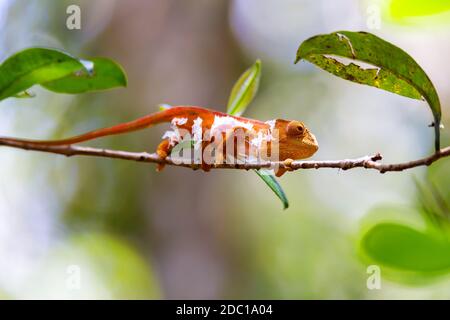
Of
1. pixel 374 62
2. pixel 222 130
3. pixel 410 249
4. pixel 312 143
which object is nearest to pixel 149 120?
pixel 222 130

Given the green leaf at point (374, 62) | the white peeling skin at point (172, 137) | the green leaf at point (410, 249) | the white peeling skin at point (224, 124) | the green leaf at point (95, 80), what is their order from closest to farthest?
the green leaf at point (410, 249) → the green leaf at point (374, 62) → the green leaf at point (95, 80) → the white peeling skin at point (172, 137) → the white peeling skin at point (224, 124)

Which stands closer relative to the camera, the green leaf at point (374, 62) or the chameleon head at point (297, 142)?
the green leaf at point (374, 62)

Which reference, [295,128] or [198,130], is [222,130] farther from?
[295,128]

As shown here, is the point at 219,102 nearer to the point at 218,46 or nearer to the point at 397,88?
the point at 218,46

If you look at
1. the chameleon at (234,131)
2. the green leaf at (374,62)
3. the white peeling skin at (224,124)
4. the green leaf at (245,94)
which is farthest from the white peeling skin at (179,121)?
the green leaf at (374,62)

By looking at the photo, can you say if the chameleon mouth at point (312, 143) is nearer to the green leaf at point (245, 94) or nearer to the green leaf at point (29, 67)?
the green leaf at point (245, 94)

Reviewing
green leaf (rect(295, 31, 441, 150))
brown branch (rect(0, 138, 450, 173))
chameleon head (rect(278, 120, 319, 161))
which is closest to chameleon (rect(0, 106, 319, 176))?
chameleon head (rect(278, 120, 319, 161))

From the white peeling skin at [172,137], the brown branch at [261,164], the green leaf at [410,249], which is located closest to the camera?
the green leaf at [410,249]
